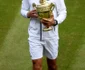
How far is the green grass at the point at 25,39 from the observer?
7.49m

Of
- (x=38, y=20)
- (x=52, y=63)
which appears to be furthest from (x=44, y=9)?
(x=52, y=63)

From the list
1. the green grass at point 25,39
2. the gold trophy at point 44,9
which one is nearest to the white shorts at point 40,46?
the gold trophy at point 44,9

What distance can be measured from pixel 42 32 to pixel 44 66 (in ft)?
5.87

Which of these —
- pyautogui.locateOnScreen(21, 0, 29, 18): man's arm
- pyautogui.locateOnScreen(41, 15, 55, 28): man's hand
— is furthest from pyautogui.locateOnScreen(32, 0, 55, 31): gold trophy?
pyautogui.locateOnScreen(21, 0, 29, 18): man's arm

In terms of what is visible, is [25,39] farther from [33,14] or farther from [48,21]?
[48,21]

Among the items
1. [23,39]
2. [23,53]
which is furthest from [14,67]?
[23,39]

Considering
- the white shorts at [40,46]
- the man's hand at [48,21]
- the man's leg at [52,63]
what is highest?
the man's hand at [48,21]

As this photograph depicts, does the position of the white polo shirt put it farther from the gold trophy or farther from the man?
the gold trophy

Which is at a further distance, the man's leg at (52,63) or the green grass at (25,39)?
the green grass at (25,39)

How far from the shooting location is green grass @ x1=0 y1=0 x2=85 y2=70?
→ 7.49 m

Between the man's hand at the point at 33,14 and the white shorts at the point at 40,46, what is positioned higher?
the man's hand at the point at 33,14

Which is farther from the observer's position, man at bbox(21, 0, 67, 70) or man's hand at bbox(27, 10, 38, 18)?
man at bbox(21, 0, 67, 70)

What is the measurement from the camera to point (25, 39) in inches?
330

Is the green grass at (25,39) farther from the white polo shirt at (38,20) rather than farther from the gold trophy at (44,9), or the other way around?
the gold trophy at (44,9)
